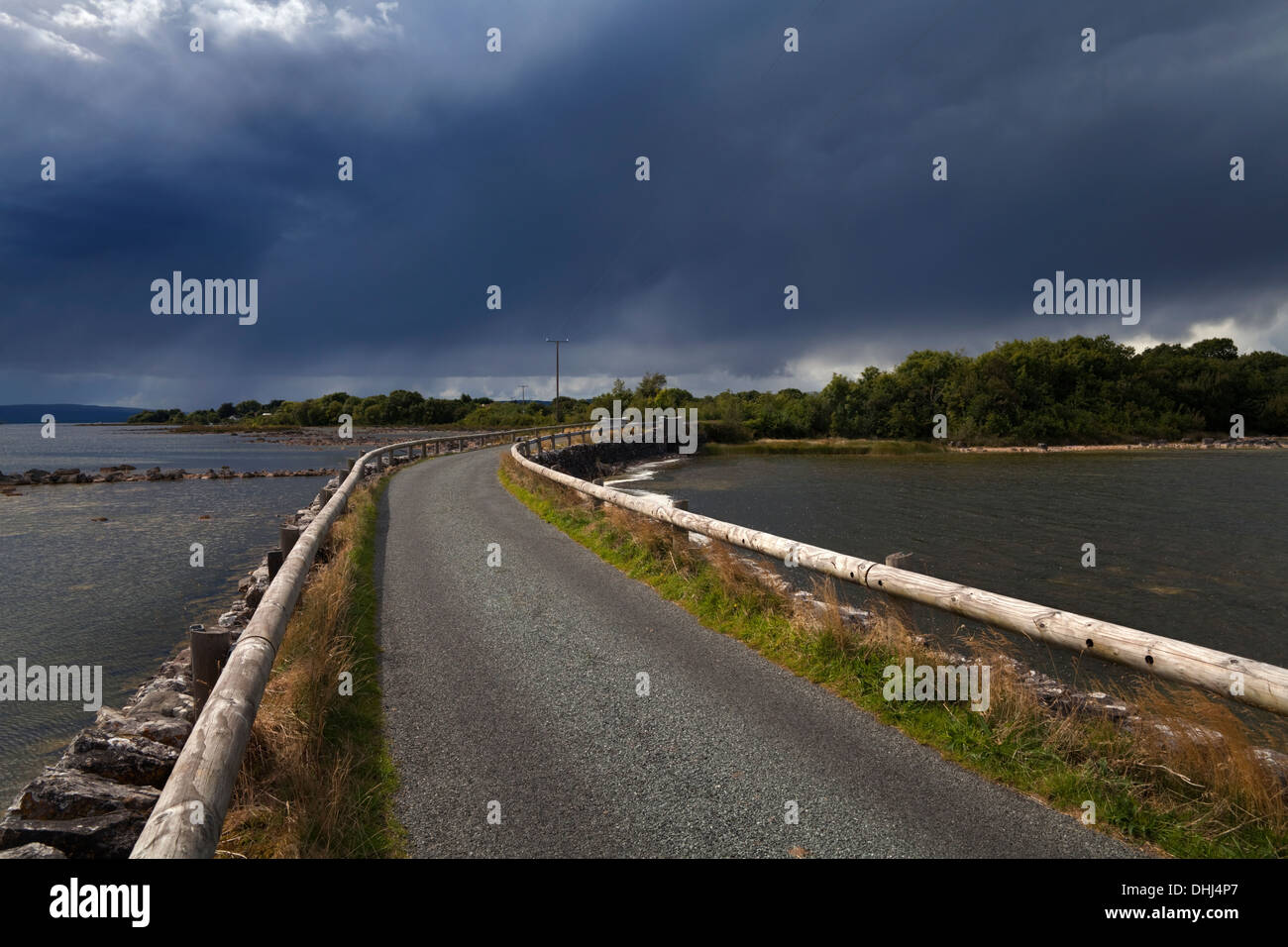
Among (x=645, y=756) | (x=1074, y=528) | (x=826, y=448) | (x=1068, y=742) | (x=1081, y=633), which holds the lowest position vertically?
(x=1074, y=528)

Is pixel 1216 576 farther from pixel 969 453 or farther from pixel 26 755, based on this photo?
pixel 969 453

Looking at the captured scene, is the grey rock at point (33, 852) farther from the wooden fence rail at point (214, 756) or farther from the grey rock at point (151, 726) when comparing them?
the grey rock at point (151, 726)

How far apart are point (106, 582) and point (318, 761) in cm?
1253

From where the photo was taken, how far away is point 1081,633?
402 cm

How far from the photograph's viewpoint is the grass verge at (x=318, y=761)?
3.42 meters

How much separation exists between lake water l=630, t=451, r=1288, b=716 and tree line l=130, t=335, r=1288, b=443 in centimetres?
2987

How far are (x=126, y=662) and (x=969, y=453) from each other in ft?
229

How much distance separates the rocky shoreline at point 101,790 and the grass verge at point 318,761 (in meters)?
0.51

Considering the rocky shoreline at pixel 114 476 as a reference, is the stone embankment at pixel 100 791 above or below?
below

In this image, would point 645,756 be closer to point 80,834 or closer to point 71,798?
point 80,834

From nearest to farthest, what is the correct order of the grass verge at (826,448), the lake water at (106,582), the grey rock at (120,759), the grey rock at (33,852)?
1. the grey rock at (33,852)
2. the grey rock at (120,759)
3. the lake water at (106,582)
4. the grass verge at (826,448)

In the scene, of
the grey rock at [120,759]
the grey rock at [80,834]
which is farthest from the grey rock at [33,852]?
the grey rock at [120,759]

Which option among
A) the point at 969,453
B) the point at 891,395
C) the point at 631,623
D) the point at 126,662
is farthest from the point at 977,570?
the point at 891,395

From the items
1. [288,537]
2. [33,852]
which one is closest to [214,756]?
[33,852]
